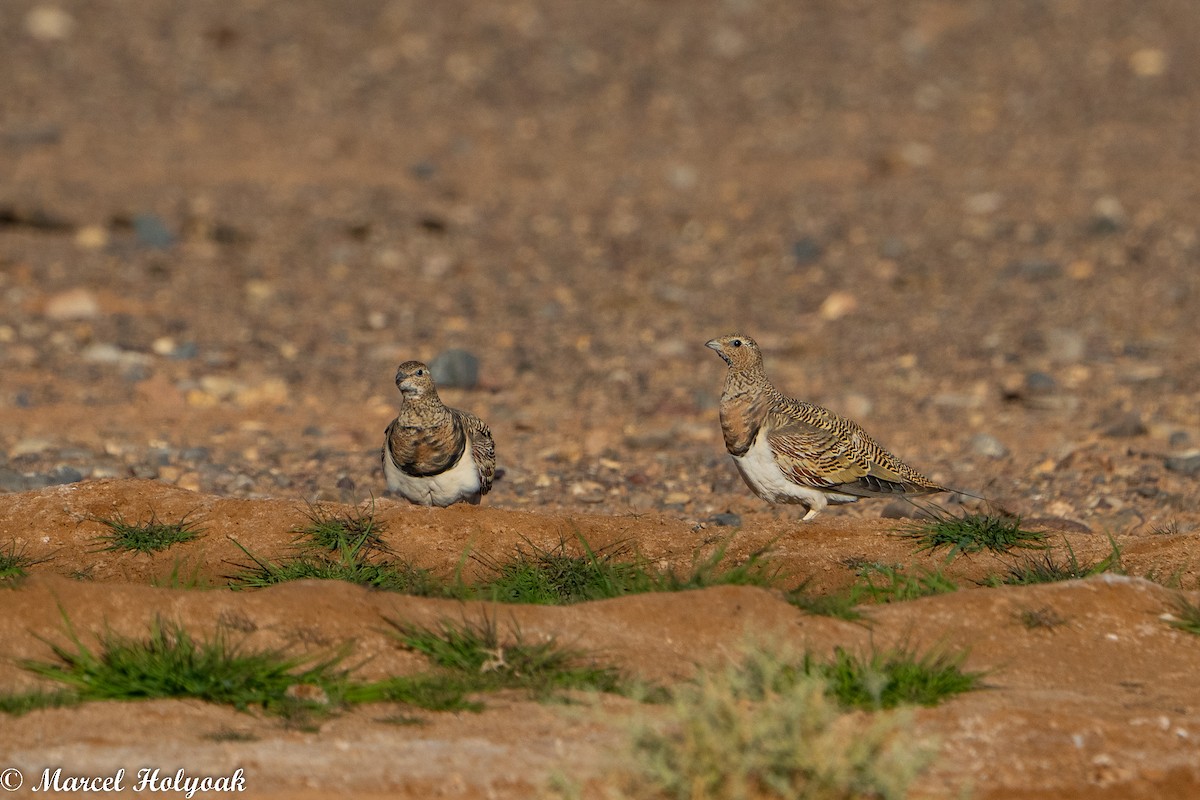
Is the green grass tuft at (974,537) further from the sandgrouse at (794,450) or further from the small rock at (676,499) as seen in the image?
the small rock at (676,499)

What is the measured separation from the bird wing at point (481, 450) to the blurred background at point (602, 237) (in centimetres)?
103

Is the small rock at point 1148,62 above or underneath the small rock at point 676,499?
above

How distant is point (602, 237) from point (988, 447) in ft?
24.3

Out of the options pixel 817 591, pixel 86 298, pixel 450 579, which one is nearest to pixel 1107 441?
pixel 817 591


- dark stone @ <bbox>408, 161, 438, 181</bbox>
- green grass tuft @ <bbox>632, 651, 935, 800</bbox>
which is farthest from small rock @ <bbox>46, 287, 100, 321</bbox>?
green grass tuft @ <bbox>632, 651, 935, 800</bbox>

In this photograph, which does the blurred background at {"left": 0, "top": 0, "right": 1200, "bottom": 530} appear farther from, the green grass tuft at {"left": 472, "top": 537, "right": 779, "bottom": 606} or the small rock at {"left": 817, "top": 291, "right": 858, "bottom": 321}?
the green grass tuft at {"left": 472, "top": 537, "right": 779, "bottom": 606}

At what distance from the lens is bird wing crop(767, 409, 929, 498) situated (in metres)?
8.08

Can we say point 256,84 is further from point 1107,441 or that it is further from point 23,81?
point 1107,441

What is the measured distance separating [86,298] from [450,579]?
8270mm

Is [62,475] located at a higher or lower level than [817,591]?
higher

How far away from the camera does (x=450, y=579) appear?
7129mm

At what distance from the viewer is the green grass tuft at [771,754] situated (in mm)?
4695

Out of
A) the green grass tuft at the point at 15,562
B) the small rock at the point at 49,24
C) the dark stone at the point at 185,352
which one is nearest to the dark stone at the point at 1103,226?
the dark stone at the point at 185,352

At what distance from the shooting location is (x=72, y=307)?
1417 centimetres
